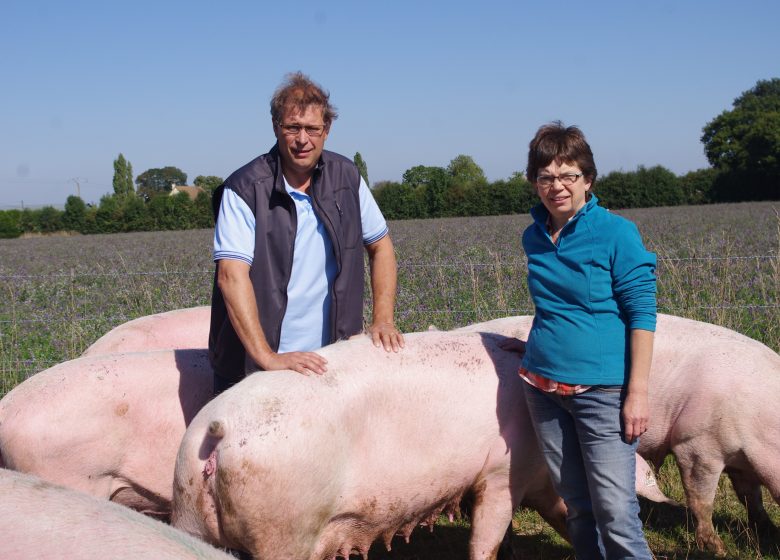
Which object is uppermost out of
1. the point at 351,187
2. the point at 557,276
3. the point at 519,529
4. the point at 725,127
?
the point at 725,127

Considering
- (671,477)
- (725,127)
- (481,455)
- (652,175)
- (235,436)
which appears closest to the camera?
(235,436)

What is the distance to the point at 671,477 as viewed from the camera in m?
5.04

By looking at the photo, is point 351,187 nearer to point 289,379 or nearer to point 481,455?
point 289,379

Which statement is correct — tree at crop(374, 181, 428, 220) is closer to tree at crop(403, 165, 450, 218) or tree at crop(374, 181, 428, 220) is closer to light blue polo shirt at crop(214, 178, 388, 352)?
tree at crop(403, 165, 450, 218)

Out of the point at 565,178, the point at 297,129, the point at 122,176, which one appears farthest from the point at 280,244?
the point at 122,176

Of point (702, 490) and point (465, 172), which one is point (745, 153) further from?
point (702, 490)

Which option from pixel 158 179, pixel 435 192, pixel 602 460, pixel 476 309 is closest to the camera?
pixel 602 460

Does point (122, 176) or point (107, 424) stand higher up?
point (122, 176)

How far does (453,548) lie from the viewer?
4438 mm

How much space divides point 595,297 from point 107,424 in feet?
7.73

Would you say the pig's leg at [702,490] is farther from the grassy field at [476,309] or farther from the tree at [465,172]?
the tree at [465,172]

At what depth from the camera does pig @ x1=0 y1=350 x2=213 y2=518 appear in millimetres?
3639

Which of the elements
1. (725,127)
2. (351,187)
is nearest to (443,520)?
(351,187)

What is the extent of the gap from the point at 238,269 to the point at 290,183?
1.58ft
